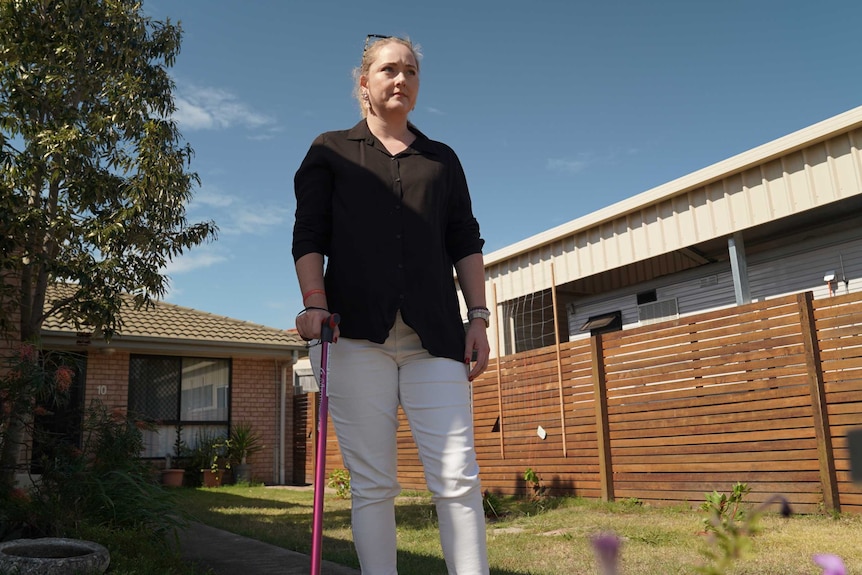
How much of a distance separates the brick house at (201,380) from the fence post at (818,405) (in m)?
9.27

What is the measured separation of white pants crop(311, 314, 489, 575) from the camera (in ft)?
6.24

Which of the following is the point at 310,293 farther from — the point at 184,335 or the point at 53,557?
the point at 184,335

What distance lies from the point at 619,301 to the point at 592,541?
36.7 feet

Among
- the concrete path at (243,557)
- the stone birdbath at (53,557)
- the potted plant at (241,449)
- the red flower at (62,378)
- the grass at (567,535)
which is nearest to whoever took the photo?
the stone birdbath at (53,557)

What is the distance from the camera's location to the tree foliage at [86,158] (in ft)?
20.2

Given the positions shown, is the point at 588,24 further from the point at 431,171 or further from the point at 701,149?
the point at 431,171

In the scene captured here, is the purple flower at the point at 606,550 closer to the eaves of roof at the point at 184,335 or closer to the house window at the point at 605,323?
the house window at the point at 605,323

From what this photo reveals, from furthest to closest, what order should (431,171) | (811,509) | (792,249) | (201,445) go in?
(201,445) → (792,249) → (811,509) → (431,171)

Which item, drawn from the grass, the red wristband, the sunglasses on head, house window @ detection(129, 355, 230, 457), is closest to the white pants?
the red wristband

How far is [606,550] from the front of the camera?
40 cm

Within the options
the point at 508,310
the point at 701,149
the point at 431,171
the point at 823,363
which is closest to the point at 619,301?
the point at 508,310

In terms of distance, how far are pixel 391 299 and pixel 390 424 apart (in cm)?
34

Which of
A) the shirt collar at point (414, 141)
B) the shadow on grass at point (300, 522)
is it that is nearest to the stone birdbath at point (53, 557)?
the shadow on grass at point (300, 522)

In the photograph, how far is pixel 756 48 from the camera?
10.3 meters
